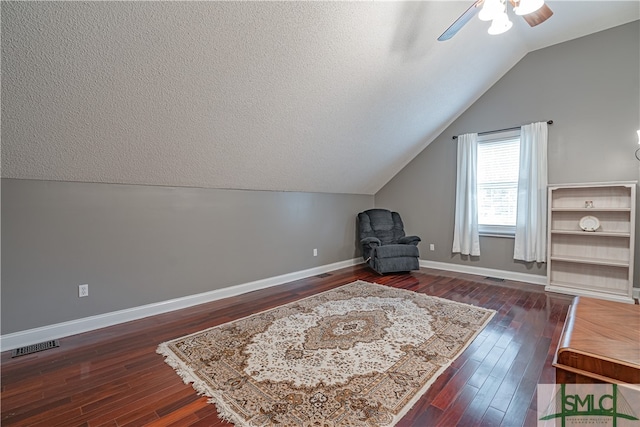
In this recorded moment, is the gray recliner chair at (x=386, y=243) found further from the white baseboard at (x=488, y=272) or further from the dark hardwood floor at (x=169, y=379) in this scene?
the dark hardwood floor at (x=169, y=379)

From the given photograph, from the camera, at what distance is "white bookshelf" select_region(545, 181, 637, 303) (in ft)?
10.7

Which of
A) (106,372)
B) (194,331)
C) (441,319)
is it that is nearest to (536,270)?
(441,319)

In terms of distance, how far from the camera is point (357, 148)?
3955 mm

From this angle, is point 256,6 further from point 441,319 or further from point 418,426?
point 441,319

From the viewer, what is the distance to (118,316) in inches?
105

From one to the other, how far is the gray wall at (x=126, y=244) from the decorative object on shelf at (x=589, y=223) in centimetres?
376

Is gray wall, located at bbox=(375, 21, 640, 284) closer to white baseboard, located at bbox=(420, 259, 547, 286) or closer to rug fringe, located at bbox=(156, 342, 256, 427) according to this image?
white baseboard, located at bbox=(420, 259, 547, 286)

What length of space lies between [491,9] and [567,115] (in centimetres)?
280

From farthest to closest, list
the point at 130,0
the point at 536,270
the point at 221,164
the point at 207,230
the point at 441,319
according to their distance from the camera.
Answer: the point at 536,270
the point at 207,230
the point at 221,164
the point at 441,319
the point at 130,0

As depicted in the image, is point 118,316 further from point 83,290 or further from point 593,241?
point 593,241

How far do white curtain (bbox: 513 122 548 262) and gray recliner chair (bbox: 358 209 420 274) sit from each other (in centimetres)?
143

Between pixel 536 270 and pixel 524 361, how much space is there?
251 centimetres

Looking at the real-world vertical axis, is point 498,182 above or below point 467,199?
above

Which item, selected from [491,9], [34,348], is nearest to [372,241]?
[491,9]
